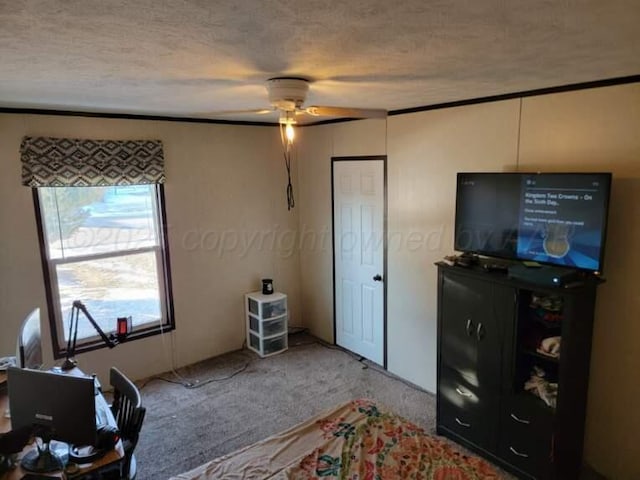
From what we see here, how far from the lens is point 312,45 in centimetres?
159

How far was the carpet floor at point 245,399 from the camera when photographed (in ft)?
10.3

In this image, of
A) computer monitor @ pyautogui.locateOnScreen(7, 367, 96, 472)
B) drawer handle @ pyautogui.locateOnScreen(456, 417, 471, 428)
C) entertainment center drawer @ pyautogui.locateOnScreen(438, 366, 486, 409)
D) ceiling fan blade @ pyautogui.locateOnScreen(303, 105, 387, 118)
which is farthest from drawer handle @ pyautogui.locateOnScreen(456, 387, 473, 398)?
computer monitor @ pyautogui.locateOnScreen(7, 367, 96, 472)

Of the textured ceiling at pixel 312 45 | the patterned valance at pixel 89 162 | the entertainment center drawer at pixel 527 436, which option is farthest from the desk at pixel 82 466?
the entertainment center drawer at pixel 527 436

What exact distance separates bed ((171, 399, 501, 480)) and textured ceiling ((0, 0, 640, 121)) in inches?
72.4

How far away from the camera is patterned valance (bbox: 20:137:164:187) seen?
11.0 ft

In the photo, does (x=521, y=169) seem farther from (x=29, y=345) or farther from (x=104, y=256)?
(x=104, y=256)


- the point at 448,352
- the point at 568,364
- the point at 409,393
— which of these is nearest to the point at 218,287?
the point at 409,393

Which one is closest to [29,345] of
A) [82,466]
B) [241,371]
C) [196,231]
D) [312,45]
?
[82,466]

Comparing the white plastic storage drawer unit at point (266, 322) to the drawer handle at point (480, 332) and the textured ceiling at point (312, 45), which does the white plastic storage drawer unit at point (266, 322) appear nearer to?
the drawer handle at point (480, 332)

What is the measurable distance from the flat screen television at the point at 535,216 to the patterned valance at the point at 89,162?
8.86ft

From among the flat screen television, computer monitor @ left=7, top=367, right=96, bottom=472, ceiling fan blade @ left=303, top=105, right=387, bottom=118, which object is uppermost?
ceiling fan blade @ left=303, top=105, right=387, bottom=118

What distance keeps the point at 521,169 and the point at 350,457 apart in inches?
84.5

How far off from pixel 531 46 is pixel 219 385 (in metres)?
3.61

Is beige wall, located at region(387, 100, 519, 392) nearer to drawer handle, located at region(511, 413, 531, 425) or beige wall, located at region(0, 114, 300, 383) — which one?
drawer handle, located at region(511, 413, 531, 425)
